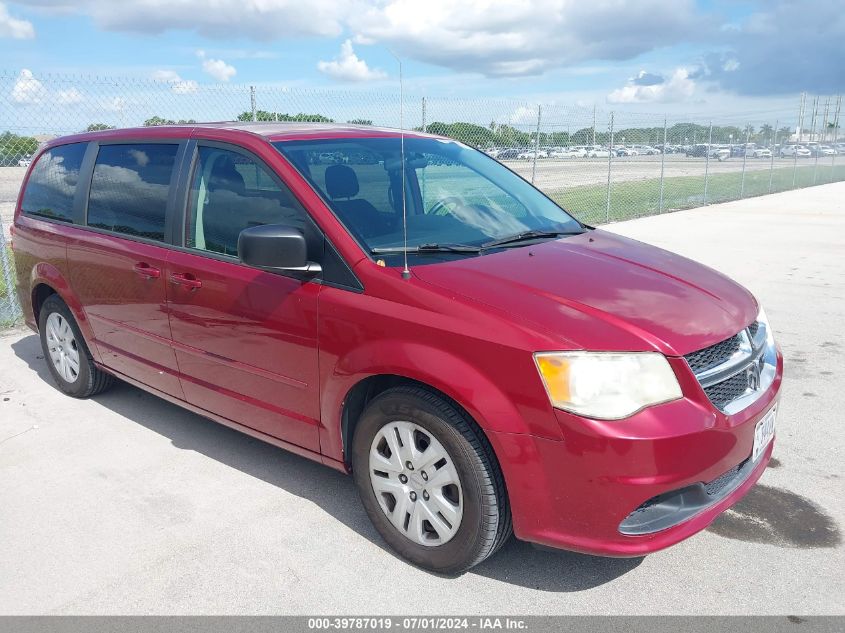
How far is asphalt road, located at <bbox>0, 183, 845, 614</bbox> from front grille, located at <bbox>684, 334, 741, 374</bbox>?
88 cm

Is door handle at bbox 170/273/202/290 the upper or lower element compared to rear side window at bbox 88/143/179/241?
lower

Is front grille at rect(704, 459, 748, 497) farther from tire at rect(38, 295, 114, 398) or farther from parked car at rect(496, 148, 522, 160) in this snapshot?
parked car at rect(496, 148, 522, 160)

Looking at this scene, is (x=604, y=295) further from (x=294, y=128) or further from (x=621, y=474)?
(x=294, y=128)

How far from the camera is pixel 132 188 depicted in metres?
4.09

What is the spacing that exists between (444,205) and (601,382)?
4.87ft

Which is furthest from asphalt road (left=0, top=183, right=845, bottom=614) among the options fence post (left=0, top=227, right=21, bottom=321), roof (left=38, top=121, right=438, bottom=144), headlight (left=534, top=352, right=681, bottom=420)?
fence post (left=0, top=227, right=21, bottom=321)

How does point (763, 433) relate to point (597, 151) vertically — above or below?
below

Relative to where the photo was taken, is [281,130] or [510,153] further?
[510,153]

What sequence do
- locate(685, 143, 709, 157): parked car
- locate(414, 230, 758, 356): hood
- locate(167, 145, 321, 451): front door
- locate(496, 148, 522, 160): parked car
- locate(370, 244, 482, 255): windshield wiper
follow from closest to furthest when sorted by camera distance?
locate(414, 230, 758, 356): hood → locate(370, 244, 482, 255): windshield wiper → locate(167, 145, 321, 451): front door → locate(496, 148, 522, 160): parked car → locate(685, 143, 709, 157): parked car

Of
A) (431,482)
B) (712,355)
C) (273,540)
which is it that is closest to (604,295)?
(712,355)

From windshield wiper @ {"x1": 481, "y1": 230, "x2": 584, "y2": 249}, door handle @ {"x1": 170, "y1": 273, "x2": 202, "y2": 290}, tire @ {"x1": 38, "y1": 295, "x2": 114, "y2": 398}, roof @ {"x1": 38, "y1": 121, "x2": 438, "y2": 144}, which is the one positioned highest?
roof @ {"x1": 38, "y1": 121, "x2": 438, "y2": 144}

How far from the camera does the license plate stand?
278 centimetres

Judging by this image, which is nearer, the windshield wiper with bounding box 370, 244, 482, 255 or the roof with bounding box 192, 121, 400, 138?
the windshield wiper with bounding box 370, 244, 482, 255

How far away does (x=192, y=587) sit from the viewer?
9.35ft
